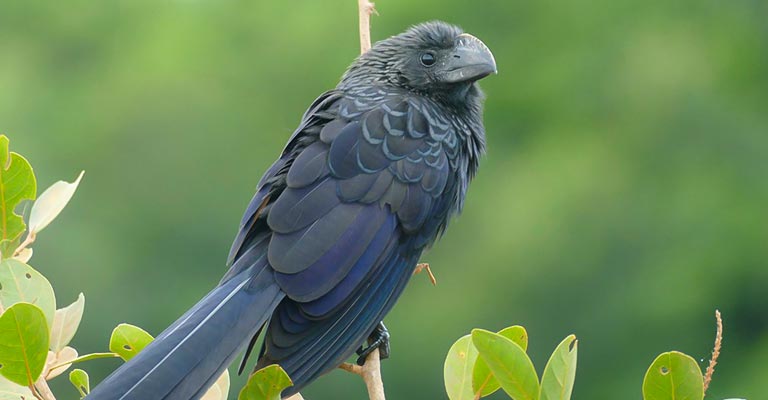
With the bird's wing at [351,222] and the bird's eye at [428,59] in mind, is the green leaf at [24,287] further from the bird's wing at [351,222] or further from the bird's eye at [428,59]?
the bird's eye at [428,59]

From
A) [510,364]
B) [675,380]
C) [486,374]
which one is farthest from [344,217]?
[675,380]

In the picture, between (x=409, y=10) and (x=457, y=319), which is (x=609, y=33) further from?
(x=457, y=319)

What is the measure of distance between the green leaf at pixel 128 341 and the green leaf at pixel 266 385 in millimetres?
394

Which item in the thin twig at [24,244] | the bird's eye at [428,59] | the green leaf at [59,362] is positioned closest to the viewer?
the green leaf at [59,362]

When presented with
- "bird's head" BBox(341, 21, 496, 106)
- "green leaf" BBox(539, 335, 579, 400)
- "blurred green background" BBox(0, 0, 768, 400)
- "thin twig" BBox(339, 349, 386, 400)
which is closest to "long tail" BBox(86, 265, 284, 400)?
"thin twig" BBox(339, 349, 386, 400)

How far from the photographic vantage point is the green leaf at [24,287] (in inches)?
83.1

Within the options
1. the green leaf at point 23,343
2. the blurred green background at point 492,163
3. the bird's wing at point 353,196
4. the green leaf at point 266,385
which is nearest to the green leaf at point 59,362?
the green leaf at point 23,343

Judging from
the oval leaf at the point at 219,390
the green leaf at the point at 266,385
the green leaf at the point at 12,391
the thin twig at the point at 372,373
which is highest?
the green leaf at the point at 266,385

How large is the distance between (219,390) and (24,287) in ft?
1.59

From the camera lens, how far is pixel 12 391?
2.07 m

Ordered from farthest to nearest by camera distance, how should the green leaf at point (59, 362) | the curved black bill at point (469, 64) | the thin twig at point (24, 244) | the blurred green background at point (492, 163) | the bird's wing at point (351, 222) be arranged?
the blurred green background at point (492, 163), the curved black bill at point (469, 64), the bird's wing at point (351, 222), the thin twig at point (24, 244), the green leaf at point (59, 362)

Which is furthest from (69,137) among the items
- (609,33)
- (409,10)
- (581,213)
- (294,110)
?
(609,33)

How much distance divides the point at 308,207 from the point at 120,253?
9.23 meters

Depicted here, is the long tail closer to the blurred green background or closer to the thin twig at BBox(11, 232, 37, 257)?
the thin twig at BBox(11, 232, 37, 257)
